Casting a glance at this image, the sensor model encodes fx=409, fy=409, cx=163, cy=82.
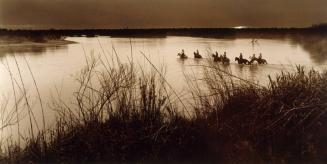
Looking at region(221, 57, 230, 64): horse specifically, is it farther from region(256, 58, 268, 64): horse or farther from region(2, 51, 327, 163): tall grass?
region(256, 58, 268, 64): horse

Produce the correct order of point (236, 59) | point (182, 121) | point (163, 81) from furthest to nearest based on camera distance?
point (236, 59) < point (163, 81) < point (182, 121)

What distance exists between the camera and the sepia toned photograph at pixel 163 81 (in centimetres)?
241

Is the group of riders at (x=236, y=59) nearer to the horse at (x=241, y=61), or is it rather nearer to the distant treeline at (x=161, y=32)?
the horse at (x=241, y=61)

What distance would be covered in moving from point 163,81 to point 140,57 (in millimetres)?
225

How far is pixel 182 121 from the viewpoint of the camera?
258 centimetres

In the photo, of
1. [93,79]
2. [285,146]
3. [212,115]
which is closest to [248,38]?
[212,115]

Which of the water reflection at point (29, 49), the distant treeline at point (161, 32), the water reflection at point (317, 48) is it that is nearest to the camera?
the water reflection at point (29, 49)

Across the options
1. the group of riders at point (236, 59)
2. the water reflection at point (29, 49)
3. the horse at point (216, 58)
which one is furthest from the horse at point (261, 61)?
the water reflection at point (29, 49)

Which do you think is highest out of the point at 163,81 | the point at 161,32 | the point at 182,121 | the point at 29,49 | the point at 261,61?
the point at 161,32

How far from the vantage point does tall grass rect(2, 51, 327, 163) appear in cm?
237

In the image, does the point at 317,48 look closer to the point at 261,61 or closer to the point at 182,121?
the point at 261,61

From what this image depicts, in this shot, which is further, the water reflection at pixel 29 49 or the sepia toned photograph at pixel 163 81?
the water reflection at pixel 29 49

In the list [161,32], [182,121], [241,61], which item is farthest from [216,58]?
[182,121]

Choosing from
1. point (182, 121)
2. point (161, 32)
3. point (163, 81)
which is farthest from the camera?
point (161, 32)
